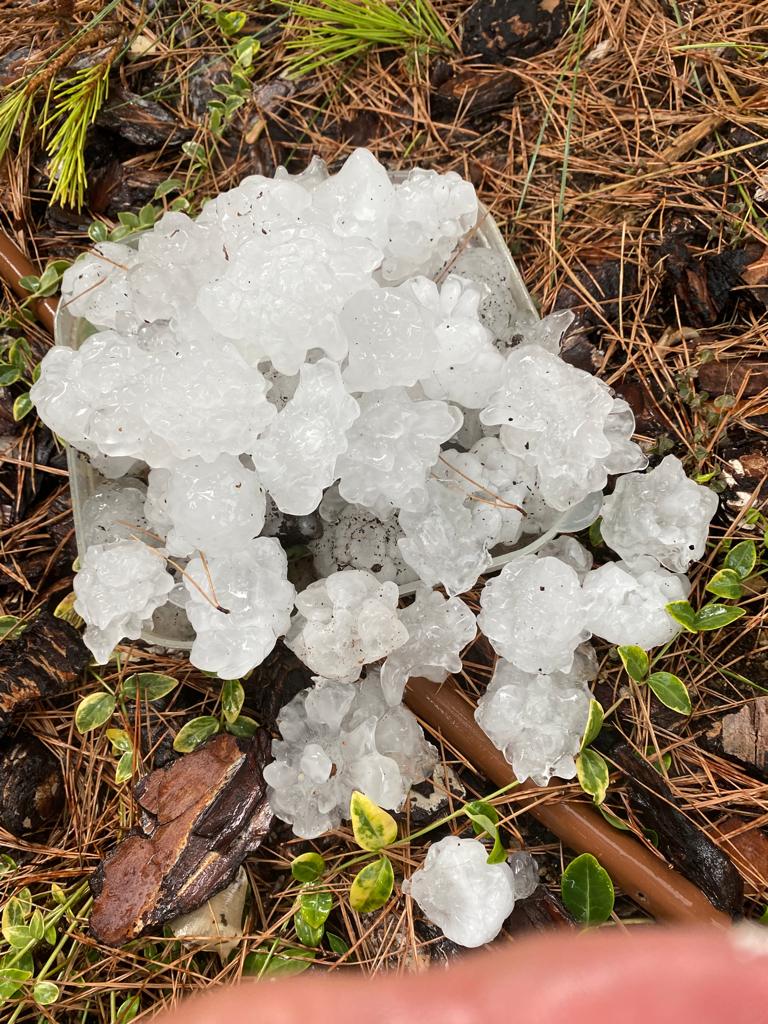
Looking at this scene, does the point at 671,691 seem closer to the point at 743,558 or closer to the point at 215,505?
the point at 743,558

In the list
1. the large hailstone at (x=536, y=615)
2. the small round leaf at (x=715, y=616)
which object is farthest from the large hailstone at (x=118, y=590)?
the small round leaf at (x=715, y=616)

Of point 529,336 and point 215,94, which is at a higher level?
point 215,94

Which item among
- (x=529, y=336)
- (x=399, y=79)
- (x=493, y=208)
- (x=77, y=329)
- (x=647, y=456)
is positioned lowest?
(x=647, y=456)

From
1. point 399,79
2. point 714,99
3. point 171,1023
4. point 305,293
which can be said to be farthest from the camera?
point 399,79

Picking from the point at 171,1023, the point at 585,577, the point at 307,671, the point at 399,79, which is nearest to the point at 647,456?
the point at 585,577

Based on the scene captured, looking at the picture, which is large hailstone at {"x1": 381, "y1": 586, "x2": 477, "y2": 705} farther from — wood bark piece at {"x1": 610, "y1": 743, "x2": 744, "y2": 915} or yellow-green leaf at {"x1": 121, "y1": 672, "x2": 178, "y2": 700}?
yellow-green leaf at {"x1": 121, "y1": 672, "x2": 178, "y2": 700}

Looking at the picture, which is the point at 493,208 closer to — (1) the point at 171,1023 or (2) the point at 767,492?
(2) the point at 767,492

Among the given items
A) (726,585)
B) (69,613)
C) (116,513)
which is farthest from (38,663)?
(726,585)

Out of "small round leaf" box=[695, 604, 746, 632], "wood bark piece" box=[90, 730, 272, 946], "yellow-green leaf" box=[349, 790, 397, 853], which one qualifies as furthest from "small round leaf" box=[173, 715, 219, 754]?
"small round leaf" box=[695, 604, 746, 632]
